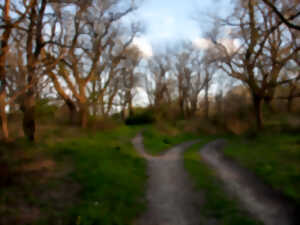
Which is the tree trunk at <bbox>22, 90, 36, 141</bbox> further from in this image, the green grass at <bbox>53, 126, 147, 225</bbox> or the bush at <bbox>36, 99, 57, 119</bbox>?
the bush at <bbox>36, 99, 57, 119</bbox>

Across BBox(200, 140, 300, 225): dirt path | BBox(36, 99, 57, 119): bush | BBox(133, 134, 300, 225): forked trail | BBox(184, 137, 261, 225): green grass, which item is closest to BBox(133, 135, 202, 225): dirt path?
BBox(133, 134, 300, 225): forked trail

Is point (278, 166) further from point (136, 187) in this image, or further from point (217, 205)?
point (136, 187)

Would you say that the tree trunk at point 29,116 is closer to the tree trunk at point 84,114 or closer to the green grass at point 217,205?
the tree trunk at point 84,114

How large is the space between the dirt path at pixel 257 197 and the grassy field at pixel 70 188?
3.08m

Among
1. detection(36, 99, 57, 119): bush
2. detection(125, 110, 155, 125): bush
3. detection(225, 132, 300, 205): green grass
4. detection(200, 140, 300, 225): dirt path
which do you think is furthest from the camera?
detection(125, 110, 155, 125): bush

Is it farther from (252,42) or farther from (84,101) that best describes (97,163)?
(252,42)

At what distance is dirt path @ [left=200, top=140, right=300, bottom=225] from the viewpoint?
5.43 m

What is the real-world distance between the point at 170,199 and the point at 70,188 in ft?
11.1

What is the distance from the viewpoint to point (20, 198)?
21.5 ft

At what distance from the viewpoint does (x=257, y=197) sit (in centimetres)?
666

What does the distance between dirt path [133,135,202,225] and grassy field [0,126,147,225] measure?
1.23 feet

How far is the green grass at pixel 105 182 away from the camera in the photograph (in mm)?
5855

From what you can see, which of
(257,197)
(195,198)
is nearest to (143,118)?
(195,198)

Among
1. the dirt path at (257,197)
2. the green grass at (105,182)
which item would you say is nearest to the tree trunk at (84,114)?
the green grass at (105,182)
